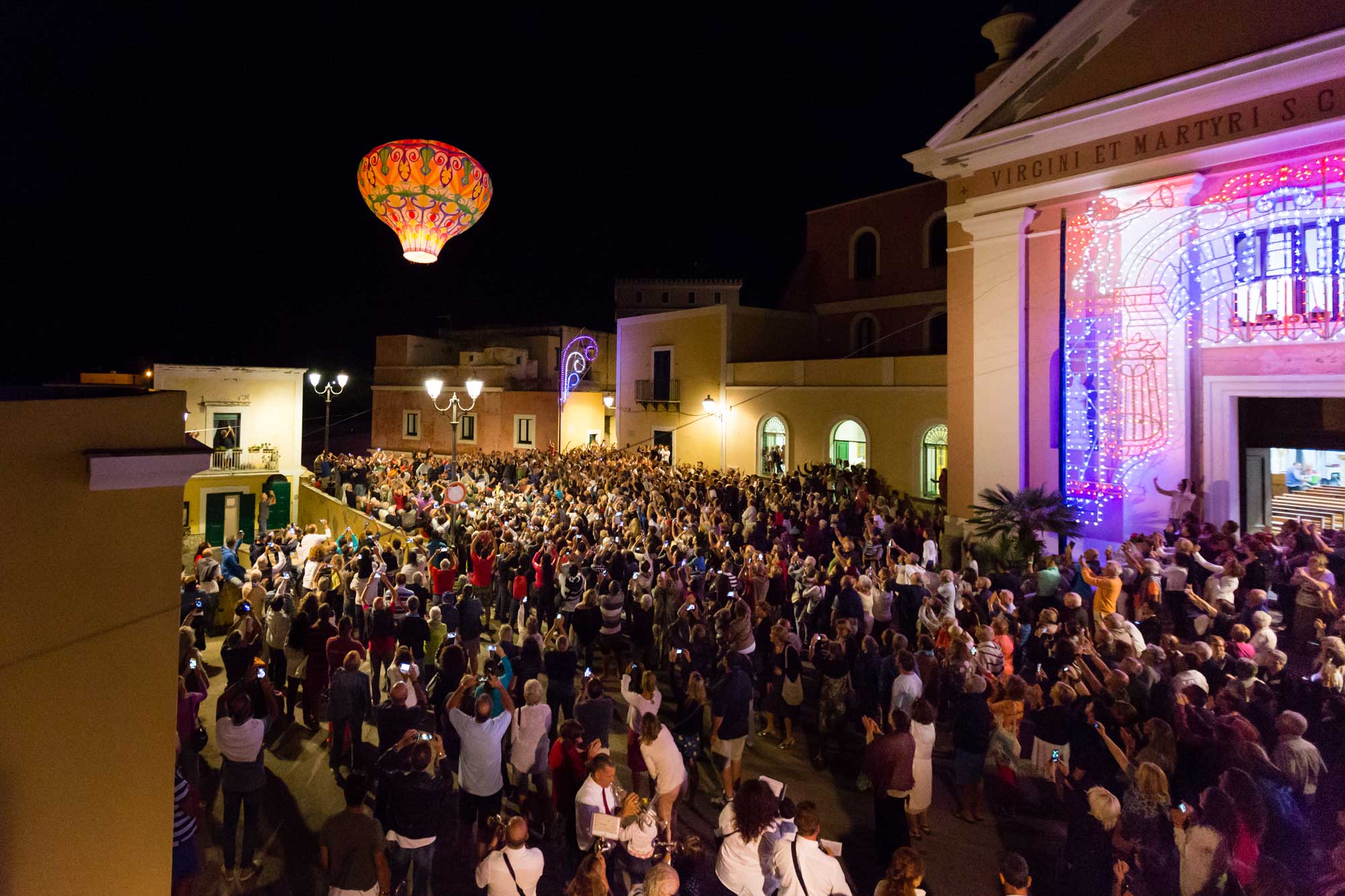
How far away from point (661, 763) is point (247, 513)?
22.2 m

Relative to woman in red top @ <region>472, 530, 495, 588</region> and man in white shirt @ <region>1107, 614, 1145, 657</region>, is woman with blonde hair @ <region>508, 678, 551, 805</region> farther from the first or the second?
woman in red top @ <region>472, 530, 495, 588</region>

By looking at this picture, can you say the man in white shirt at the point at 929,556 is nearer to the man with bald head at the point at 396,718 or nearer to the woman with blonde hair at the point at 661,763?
the woman with blonde hair at the point at 661,763

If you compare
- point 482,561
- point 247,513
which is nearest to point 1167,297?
point 482,561

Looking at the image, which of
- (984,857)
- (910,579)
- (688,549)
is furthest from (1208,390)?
(984,857)

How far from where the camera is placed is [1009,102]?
526 inches

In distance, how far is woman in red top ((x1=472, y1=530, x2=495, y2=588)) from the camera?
11078mm

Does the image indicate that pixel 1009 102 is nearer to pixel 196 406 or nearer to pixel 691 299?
pixel 196 406

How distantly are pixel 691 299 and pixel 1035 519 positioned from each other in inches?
1230

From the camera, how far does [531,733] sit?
225 inches

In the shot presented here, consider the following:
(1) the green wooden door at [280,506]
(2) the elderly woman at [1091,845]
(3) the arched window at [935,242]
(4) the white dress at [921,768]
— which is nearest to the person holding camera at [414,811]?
(4) the white dress at [921,768]

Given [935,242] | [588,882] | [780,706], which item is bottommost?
[780,706]

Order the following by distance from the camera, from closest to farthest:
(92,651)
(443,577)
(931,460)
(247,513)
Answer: (92,651) → (443,577) → (931,460) → (247,513)

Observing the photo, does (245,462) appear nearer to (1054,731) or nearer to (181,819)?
(181,819)

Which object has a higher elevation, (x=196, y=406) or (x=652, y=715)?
(x=196, y=406)
